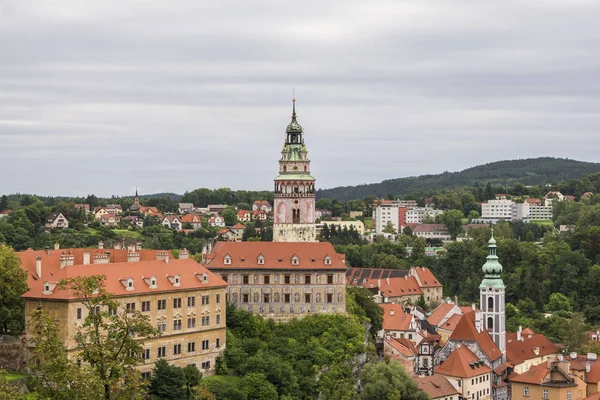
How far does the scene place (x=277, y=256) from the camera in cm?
7769

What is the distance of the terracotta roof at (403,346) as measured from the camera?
88.4 metres

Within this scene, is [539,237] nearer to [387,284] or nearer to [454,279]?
[454,279]

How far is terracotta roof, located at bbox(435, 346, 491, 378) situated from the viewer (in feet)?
279

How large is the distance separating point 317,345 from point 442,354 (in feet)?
72.1

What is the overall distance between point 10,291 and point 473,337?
139ft

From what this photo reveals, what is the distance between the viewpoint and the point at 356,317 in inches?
3142

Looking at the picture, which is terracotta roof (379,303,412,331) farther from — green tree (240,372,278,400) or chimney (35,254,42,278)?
chimney (35,254,42,278)

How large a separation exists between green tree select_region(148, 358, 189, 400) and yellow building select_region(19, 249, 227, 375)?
51.0 inches

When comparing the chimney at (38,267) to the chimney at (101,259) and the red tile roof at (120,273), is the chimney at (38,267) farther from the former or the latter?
the chimney at (101,259)

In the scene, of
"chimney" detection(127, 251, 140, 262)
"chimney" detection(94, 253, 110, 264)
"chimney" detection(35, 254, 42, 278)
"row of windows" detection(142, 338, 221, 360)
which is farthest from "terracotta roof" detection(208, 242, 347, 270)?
"chimney" detection(35, 254, 42, 278)

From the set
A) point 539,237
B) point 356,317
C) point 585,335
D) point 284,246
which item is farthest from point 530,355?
point 539,237

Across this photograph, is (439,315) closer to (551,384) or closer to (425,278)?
(425,278)

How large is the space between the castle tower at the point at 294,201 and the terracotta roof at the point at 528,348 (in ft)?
68.9

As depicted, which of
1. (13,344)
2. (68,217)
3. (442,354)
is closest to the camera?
(13,344)
